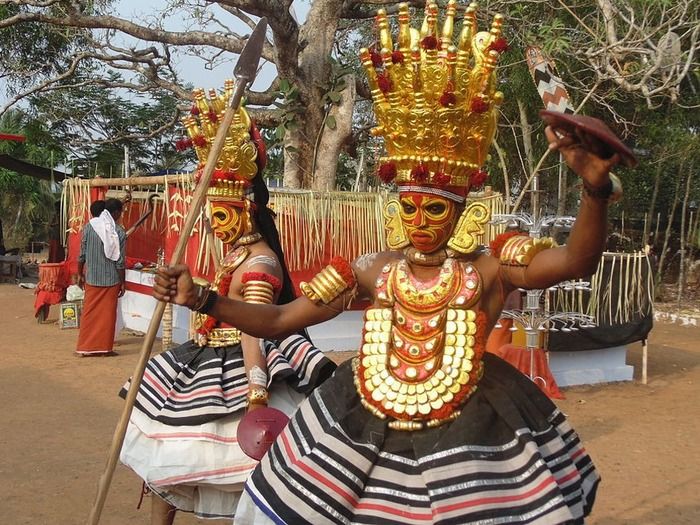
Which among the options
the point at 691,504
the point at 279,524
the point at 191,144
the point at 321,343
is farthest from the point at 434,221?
the point at 321,343

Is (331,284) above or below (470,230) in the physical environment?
below

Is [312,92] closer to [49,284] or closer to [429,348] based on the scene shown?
[49,284]

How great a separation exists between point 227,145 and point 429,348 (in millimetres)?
2121

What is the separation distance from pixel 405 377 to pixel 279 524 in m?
0.64

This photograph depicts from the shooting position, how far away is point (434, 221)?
9.66ft

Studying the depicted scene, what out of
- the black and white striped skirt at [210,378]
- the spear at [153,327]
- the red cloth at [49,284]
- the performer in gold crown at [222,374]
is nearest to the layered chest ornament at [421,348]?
the spear at [153,327]

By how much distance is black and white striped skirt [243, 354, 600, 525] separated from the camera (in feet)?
8.32

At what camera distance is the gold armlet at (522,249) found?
2846 millimetres

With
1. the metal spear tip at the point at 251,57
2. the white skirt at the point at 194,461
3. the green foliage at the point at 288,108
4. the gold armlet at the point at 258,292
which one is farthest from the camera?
the green foliage at the point at 288,108

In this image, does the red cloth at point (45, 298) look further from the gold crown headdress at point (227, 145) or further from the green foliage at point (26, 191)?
the gold crown headdress at point (227, 145)

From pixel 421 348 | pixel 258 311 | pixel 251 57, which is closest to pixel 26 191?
pixel 251 57

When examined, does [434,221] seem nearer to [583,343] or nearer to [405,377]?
[405,377]

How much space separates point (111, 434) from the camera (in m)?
7.21

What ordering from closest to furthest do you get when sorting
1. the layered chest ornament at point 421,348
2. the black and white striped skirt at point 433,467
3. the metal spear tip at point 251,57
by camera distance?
the black and white striped skirt at point 433,467 → the layered chest ornament at point 421,348 → the metal spear tip at point 251,57
